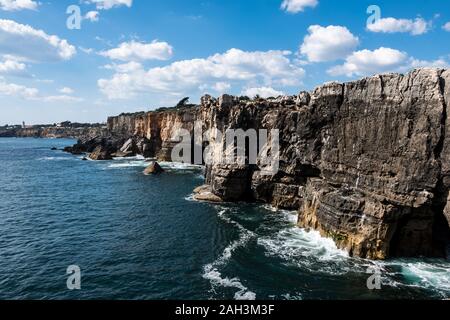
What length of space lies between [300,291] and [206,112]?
67560 millimetres

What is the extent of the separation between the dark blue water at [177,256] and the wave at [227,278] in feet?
0.31

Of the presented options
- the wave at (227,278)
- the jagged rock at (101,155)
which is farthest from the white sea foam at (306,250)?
the jagged rock at (101,155)

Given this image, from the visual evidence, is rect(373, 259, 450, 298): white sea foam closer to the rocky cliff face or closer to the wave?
the rocky cliff face

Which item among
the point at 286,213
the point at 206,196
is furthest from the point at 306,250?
the point at 206,196

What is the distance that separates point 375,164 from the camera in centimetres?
3981

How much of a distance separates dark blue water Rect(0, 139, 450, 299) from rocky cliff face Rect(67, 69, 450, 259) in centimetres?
277

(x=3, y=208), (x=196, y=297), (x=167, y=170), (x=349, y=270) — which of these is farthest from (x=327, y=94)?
(x=167, y=170)

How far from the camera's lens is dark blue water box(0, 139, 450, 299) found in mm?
30625

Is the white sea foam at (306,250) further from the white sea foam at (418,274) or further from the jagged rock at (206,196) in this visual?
the jagged rock at (206,196)

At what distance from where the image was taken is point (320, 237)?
144 ft

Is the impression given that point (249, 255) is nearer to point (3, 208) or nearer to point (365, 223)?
point (365, 223)

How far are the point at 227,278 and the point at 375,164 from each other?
20985 mm

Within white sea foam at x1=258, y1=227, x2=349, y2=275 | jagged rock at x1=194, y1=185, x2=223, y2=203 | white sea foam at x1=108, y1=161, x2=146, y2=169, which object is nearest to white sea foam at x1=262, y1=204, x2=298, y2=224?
white sea foam at x1=258, y1=227, x2=349, y2=275
